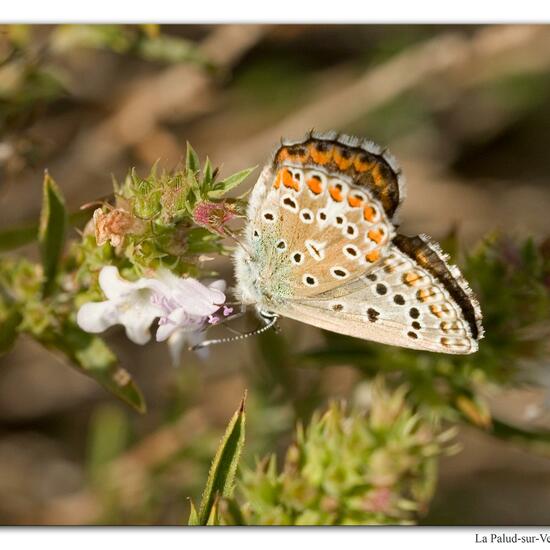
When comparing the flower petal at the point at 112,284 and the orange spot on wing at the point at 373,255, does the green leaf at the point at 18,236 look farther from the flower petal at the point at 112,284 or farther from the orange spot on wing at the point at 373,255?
the orange spot on wing at the point at 373,255

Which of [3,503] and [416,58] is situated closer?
[3,503]

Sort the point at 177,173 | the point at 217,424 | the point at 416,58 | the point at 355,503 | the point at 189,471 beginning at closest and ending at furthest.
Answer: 1. the point at 177,173
2. the point at 355,503
3. the point at 189,471
4. the point at 217,424
5. the point at 416,58

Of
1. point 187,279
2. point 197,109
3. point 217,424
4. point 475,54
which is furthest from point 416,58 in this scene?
point 187,279

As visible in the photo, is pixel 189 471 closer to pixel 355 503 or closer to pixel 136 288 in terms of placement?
pixel 355 503

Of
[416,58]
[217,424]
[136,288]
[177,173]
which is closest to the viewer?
[177,173]

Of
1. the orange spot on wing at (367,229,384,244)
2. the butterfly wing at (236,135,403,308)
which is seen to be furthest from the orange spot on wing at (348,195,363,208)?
the orange spot on wing at (367,229,384,244)

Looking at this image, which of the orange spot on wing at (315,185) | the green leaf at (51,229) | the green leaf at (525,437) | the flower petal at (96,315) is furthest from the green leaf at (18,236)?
the green leaf at (525,437)

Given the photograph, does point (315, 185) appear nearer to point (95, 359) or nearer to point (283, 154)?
point (283, 154)
